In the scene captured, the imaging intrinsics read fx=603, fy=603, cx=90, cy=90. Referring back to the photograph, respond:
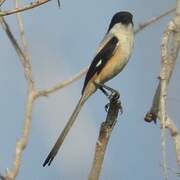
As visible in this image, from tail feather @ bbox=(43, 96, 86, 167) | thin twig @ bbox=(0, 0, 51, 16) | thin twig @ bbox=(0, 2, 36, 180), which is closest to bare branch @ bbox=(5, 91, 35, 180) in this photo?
thin twig @ bbox=(0, 2, 36, 180)

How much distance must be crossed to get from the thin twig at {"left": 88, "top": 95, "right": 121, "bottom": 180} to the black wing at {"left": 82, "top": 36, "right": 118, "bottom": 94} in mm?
1346

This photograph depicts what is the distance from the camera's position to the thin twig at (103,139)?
9.27 ft

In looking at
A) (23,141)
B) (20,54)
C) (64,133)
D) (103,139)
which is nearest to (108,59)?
(64,133)

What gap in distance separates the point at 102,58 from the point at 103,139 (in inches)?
77.2

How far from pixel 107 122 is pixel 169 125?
34 centimetres

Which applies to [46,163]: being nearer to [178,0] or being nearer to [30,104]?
[30,104]

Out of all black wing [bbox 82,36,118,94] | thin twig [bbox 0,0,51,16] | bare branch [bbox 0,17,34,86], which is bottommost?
black wing [bbox 82,36,118,94]

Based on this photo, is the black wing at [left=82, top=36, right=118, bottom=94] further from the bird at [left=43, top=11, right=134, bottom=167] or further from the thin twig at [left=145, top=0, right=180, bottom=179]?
the thin twig at [left=145, top=0, right=180, bottom=179]

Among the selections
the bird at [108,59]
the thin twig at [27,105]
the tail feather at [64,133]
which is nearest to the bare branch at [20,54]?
the thin twig at [27,105]

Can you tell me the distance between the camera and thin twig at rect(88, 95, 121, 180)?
283 cm

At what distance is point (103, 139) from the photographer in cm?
313

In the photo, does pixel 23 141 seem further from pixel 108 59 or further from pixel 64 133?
pixel 108 59

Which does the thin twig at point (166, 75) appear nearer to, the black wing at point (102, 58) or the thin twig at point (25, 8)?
the thin twig at point (25, 8)

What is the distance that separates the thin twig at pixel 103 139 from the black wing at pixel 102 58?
1.35 metres
